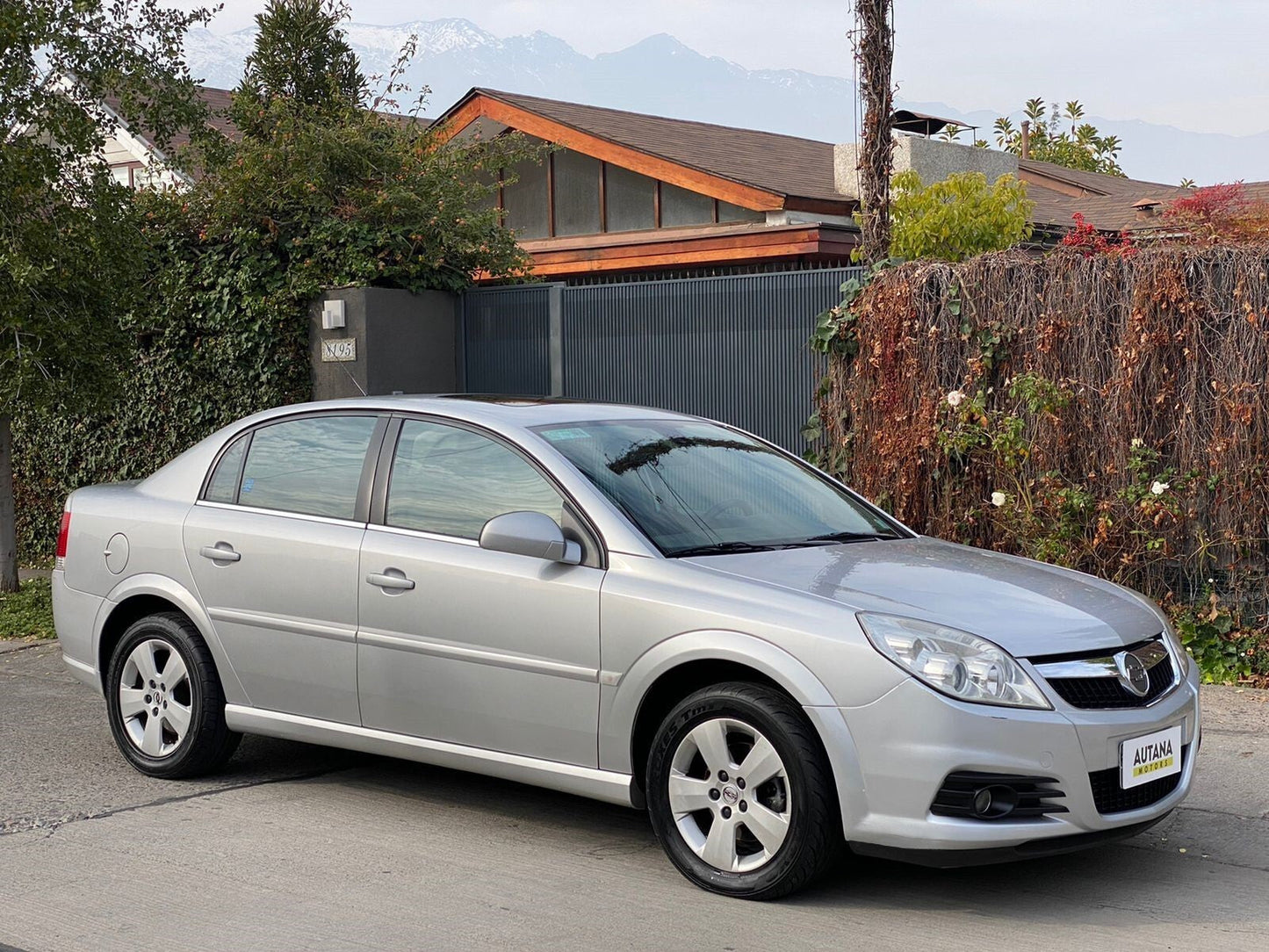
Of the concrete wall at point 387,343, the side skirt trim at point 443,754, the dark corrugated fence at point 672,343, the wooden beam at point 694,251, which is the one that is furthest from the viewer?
the wooden beam at point 694,251

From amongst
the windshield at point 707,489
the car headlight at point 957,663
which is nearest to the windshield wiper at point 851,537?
the windshield at point 707,489

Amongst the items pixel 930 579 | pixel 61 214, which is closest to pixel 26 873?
pixel 930 579

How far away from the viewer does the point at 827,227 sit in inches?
684

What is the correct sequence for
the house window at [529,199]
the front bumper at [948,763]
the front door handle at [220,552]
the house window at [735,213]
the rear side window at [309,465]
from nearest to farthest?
the front bumper at [948,763] < the rear side window at [309,465] < the front door handle at [220,552] < the house window at [735,213] < the house window at [529,199]

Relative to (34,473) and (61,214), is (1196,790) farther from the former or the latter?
(34,473)

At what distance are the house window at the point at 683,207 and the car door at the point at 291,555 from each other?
43.9ft

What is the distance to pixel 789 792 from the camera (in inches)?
187

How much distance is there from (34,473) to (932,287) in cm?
900

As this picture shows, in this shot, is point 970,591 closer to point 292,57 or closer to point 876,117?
point 876,117

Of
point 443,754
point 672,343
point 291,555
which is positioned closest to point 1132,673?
point 443,754

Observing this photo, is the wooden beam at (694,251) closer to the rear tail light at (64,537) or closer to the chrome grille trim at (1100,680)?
the rear tail light at (64,537)

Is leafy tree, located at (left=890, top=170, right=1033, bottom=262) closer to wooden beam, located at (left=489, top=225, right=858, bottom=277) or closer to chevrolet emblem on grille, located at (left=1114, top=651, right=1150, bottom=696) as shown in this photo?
wooden beam, located at (left=489, top=225, right=858, bottom=277)

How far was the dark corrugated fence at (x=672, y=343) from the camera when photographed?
33.9ft

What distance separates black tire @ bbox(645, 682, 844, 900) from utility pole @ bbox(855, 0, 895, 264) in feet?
20.9
